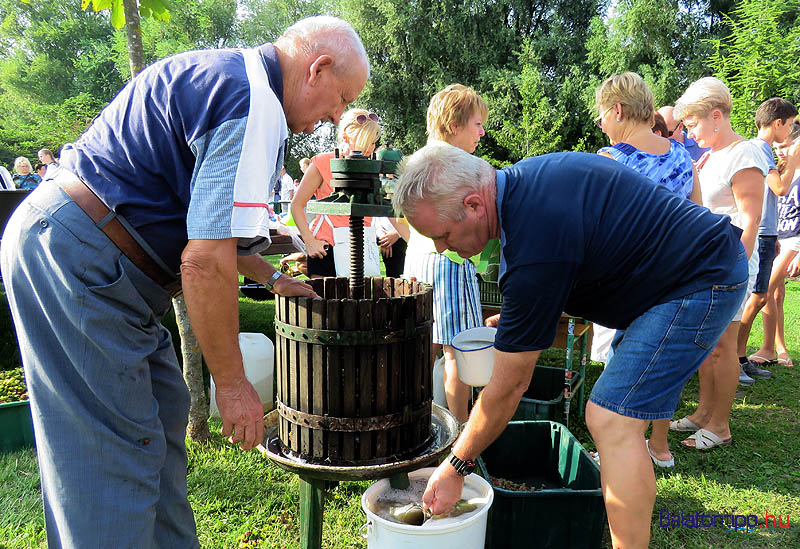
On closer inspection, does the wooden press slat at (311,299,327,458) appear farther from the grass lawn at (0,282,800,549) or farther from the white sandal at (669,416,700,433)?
the white sandal at (669,416,700,433)

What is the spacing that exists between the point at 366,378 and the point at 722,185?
2603mm

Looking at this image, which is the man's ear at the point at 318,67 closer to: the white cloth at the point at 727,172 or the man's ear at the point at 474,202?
the man's ear at the point at 474,202

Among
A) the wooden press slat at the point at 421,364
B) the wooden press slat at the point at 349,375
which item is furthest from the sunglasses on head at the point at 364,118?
the wooden press slat at the point at 349,375

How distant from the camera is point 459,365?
2545 millimetres

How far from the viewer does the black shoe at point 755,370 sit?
458cm

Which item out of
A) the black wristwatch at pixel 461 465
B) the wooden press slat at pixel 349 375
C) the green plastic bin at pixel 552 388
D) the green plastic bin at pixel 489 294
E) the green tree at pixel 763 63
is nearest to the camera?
the black wristwatch at pixel 461 465

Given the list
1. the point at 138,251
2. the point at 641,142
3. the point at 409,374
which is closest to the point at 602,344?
the point at 641,142

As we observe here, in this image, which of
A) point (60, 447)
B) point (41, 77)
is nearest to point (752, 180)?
point (60, 447)

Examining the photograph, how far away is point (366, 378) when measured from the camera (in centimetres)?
198

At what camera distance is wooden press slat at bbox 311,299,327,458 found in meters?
1.94

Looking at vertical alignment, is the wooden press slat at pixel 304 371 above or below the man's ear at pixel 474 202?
below

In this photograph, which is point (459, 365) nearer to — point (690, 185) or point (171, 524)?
point (171, 524)

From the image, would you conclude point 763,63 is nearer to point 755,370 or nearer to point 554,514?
point 755,370

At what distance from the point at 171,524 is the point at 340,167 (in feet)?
4.48
